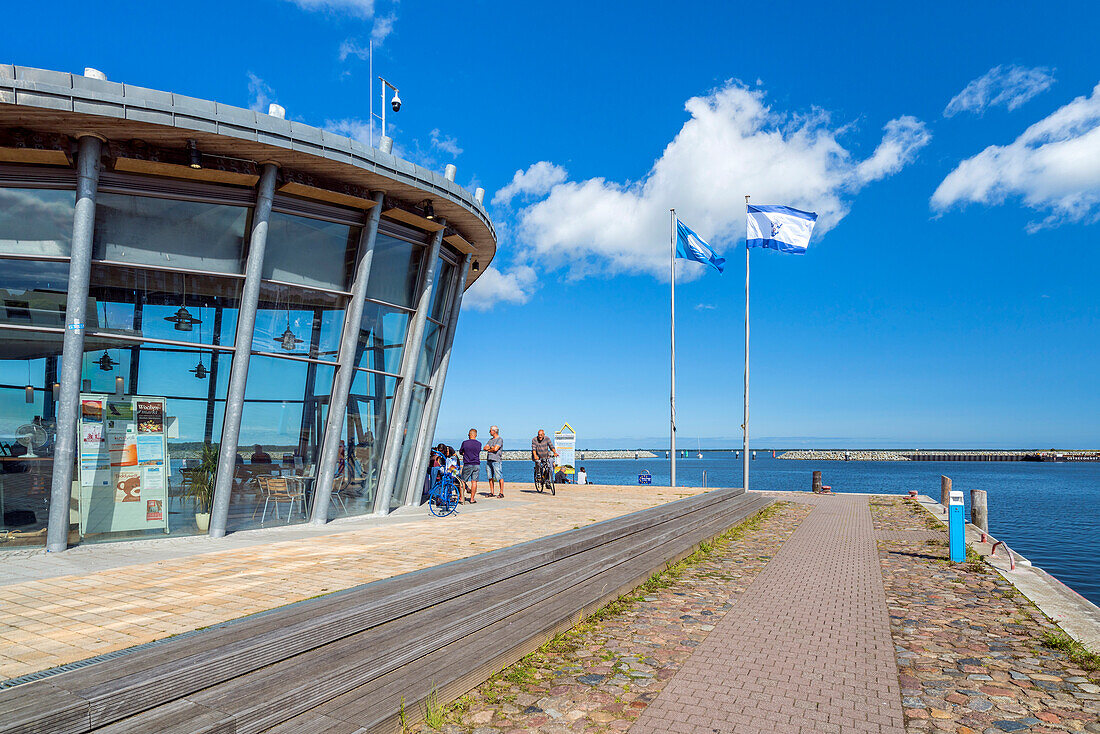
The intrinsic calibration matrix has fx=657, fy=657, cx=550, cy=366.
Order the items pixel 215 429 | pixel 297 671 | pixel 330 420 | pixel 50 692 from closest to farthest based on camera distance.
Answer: pixel 50 692 < pixel 297 671 < pixel 215 429 < pixel 330 420

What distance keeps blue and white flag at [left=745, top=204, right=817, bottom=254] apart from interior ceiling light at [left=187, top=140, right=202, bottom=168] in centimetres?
2145

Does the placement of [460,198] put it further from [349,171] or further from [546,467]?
[546,467]

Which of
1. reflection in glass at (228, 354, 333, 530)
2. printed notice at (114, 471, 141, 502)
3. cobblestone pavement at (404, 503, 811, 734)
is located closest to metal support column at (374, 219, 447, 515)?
reflection in glass at (228, 354, 333, 530)

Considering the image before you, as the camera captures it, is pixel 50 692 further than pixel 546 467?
No

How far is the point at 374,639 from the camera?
15.1 ft

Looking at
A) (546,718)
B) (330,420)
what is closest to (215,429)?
(330,420)

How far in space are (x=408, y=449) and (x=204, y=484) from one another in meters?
4.60

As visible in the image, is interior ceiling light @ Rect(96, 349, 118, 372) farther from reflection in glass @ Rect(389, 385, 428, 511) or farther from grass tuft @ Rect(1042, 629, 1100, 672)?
grass tuft @ Rect(1042, 629, 1100, 672)

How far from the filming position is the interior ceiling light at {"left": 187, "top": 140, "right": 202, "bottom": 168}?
9.61 metres

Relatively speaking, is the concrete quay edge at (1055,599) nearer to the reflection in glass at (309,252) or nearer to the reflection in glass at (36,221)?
the reflection in glass at (309,252)

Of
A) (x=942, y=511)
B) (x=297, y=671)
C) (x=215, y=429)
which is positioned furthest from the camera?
A: (x=942, y=511)

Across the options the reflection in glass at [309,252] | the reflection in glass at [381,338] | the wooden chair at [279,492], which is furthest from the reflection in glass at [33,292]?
the reflection in glass at [381,338]

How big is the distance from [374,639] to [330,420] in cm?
806

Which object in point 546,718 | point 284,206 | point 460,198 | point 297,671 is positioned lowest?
point 546,718
